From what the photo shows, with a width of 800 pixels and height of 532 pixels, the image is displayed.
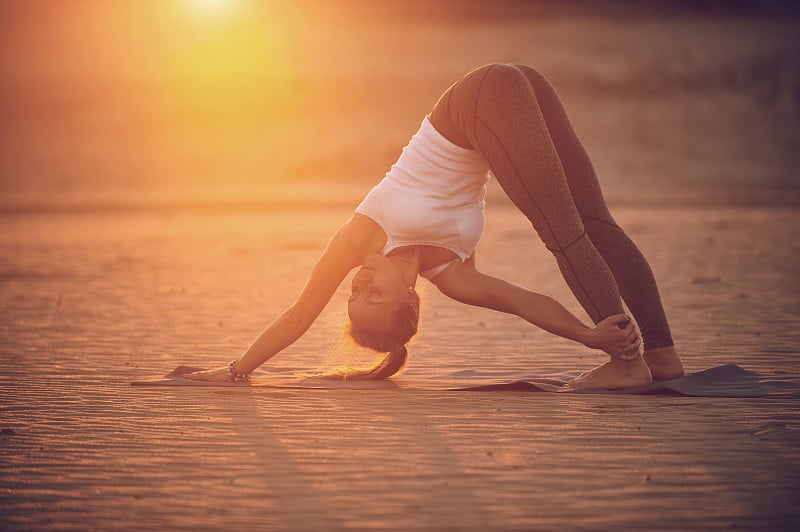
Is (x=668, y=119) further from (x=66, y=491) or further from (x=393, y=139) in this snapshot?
(x=66, y=491)

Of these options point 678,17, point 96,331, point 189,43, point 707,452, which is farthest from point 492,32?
point 707,452

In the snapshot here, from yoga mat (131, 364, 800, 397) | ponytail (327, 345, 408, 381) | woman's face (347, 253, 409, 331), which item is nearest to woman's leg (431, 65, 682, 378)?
yoga mat (131, 364, 800, 397)

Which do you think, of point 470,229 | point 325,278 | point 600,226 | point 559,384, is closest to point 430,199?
point 470,229

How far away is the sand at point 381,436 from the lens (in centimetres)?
453

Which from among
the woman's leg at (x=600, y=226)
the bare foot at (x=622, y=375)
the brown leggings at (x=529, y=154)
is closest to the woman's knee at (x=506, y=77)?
the brown leggings at (x=529, y=154)

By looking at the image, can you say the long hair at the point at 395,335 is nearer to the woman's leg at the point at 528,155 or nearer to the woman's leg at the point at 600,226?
the woman's leg at the point at 528,155

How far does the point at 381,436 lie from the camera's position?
5707mm

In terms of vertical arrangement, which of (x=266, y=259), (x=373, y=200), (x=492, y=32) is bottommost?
(x=266, y=259)

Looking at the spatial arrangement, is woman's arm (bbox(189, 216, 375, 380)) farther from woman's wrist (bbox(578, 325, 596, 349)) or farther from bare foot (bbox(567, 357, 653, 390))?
bare foot (bbox(567, 357, 653, 390))

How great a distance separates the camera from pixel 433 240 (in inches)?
259

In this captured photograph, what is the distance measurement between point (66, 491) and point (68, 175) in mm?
37269

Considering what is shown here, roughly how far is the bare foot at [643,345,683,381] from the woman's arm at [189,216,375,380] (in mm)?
1636

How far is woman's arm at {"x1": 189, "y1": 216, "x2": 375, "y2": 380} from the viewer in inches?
261

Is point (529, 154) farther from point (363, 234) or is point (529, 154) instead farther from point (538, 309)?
point (363, 234)
